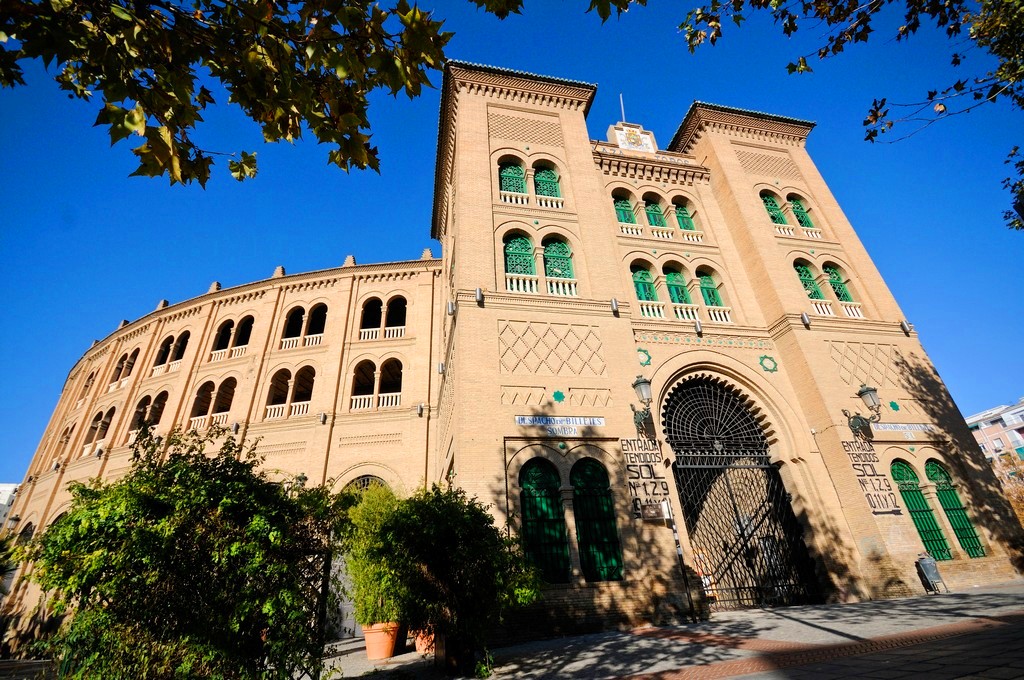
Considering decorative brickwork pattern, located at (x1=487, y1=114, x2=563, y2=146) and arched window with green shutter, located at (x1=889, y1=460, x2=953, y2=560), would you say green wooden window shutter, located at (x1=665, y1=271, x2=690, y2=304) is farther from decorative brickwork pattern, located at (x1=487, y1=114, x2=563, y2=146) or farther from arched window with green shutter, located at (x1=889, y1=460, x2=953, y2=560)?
arched window with green shutter, located at (x1=889, y1=460, x2=953, y2=560)

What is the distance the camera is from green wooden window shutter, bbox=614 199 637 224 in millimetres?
15031

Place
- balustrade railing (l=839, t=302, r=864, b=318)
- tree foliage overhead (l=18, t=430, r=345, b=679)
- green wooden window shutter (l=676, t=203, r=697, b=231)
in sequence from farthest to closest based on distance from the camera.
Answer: green wooden window shutter (l=676, t=203, r=697, b=231) < balustrade railing (l=839, t=302, r=864, b=318) < tree foliage overhead (l=18, t=430, r=345, b=679)

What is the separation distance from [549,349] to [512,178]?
237 inches

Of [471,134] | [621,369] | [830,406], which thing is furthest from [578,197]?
[830,406]

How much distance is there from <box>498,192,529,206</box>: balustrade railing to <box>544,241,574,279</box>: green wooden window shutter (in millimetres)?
1500

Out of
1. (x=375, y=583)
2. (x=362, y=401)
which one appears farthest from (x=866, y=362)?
(x=362, y=401)

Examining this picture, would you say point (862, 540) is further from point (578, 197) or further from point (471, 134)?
point (471, 134)

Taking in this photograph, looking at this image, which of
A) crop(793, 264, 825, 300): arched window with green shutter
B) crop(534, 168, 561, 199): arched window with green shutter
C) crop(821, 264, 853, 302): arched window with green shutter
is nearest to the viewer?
crop(793, 264, 825, 300): arched window with green shutter

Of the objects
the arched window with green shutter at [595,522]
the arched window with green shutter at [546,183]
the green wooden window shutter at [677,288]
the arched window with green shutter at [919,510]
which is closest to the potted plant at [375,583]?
the arched window with green shutter at [595,522]

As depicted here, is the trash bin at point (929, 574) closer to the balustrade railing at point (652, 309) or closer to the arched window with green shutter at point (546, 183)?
the balustrade railing at point (652, 309)

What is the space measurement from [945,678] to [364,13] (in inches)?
256

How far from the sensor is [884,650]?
509 cm

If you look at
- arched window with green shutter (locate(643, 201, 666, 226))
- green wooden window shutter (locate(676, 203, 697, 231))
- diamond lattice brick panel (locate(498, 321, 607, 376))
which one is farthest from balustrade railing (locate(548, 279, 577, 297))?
green wooden window shutter (locate(676, 203, 697, 231))

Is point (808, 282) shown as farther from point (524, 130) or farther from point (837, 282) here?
point (524, 130)
